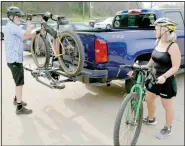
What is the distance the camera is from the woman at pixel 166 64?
347 centimetres

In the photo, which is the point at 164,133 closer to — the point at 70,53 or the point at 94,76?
the point at 94,76

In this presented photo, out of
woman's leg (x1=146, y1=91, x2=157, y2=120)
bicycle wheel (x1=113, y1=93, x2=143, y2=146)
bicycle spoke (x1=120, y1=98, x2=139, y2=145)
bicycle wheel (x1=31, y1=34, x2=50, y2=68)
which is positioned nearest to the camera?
bicycle wheel (x1=113, y1=93, x2=143, y2=146)

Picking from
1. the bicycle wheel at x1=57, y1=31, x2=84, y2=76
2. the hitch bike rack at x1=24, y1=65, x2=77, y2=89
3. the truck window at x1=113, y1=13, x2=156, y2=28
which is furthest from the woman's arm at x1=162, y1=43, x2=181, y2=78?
the truck window at x1=113, y1=13, x2=156, y2=28

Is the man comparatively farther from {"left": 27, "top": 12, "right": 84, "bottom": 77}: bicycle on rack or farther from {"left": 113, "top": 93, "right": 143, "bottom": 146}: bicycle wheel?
Answer: {"left": 113, "top": 93, "right": 143, "bottom": 146}: bicycle wheel

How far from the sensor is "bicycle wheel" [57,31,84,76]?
4.43 meters

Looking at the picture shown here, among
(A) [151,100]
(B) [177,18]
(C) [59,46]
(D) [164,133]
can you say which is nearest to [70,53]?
(C) [59,46]

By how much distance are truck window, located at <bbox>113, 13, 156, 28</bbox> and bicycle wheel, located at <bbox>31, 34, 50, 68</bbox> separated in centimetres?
240

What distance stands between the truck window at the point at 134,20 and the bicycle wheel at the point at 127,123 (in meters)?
2.90

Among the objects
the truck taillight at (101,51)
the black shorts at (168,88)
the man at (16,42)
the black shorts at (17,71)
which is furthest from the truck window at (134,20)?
the black shorts at (17,71)

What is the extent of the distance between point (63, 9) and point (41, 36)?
15.1 m

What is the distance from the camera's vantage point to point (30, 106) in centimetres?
510

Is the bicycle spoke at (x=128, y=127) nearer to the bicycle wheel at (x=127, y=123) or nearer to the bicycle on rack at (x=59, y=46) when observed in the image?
the bicycle wheel at (x=127, y=123)

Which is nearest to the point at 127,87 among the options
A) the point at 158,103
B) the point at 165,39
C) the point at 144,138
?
the point at 158,103

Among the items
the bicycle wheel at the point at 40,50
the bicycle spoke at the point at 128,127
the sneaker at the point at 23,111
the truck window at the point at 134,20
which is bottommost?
the sneaker at the point at 23,111
